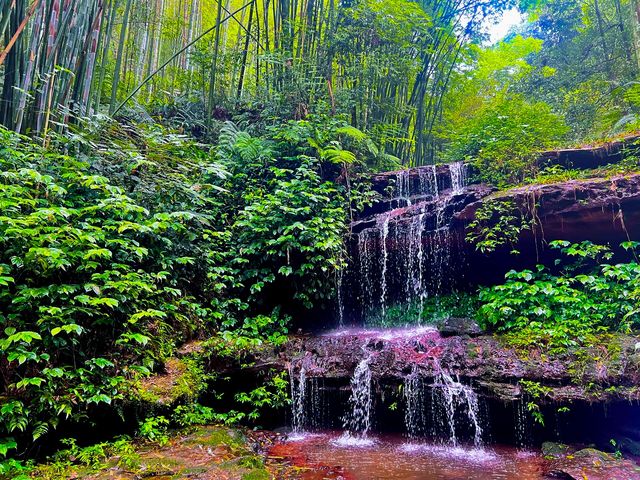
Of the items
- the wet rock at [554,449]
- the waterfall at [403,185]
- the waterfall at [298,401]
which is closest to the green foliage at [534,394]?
the wet rock at [554,449]

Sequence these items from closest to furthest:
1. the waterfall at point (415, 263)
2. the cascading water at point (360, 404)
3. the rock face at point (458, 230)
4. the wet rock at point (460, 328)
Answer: the cascading water at point (360, 404) → the wet rock at point (460, 328) → the rock face at point (458, 230) → the waterfall at point (415, 263)

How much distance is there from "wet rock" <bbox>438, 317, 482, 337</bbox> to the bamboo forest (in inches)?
1.4

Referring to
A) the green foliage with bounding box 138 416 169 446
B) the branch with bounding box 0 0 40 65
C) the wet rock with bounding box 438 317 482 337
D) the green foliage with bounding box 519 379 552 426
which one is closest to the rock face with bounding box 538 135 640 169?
the wet rock with bounding box 438 317 482 337

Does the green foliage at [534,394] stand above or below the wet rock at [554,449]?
above

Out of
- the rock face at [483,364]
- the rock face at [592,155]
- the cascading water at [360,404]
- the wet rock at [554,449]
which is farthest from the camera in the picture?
the rock face at [592,155]

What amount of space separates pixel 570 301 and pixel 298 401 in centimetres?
405

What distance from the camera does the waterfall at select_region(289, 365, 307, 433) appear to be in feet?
16.9

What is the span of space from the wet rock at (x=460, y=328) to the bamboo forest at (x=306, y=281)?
0.04 meters

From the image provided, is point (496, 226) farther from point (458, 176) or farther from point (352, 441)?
point (352, 441)

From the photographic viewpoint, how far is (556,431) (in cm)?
449

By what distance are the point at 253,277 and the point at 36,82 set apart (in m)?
3.98

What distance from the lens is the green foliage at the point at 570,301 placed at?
5.09 m

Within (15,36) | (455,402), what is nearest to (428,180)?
(455,402)

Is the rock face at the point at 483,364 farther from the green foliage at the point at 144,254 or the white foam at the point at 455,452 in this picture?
the green foliage at the point at 144,254
